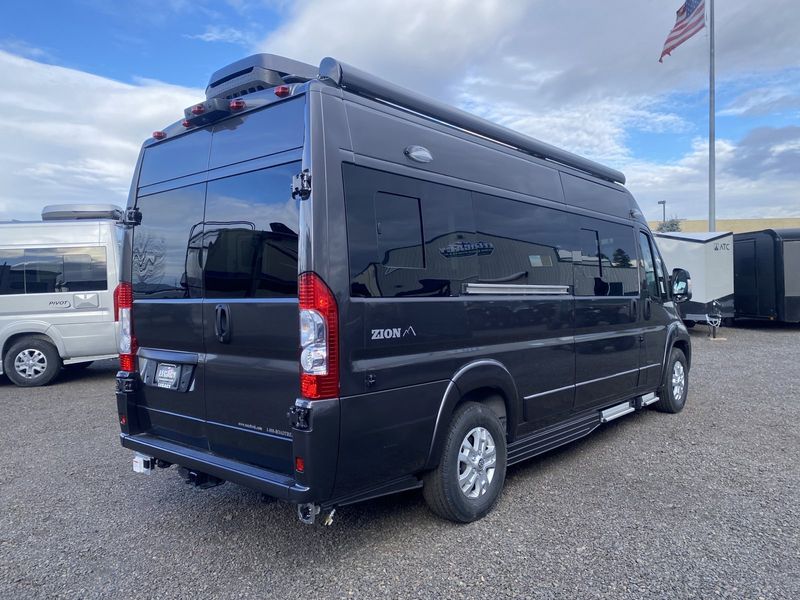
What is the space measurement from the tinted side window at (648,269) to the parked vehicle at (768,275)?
11902 millimetres

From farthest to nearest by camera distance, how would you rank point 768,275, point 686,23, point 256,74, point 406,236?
1. point 686,23
2. point 768,275
3. point 256,74
4. point 406,236

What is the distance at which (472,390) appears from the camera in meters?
4.21

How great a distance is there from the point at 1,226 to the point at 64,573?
8.23 metres

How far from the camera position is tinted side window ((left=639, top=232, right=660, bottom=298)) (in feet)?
22.2

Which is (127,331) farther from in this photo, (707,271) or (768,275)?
(768,275)

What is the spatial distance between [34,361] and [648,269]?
30.4 ft

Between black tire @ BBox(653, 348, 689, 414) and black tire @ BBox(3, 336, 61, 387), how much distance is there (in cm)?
908

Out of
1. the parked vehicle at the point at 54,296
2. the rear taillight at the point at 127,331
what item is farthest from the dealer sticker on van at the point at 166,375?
the parked vehicle at the point at 54,296

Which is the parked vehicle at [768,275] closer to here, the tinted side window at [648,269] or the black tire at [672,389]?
the black tire at [672,389]

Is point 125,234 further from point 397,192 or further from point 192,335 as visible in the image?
point 397,192

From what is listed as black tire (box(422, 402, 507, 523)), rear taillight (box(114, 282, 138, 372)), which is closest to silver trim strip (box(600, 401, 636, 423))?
black tire (box(422, 402, 507, 523))

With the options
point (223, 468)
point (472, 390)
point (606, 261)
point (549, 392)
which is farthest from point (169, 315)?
point (606, 261)

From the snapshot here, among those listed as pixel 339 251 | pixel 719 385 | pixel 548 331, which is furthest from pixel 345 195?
pixel 719 385

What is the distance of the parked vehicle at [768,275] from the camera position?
53.6ft
